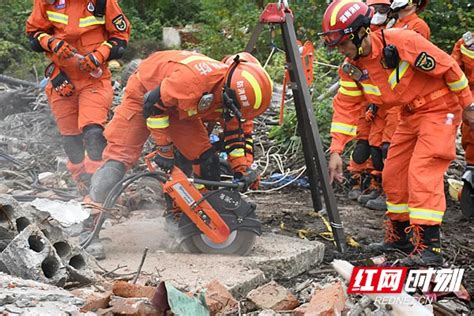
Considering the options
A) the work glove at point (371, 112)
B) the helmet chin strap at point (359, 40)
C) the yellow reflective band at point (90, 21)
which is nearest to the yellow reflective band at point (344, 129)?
the helmet chin strap at point (359, 40)

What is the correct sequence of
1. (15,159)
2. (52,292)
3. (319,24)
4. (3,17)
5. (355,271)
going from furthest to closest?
(3,17) → (319,24) → (15,159) → (52,292) → (355,271)

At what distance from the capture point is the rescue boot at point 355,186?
27.1 feet

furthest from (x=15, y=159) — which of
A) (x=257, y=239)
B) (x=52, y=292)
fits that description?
(x=52, y=292)

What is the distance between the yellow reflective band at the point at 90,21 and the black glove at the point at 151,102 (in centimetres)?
148

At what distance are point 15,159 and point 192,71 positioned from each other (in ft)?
11.7

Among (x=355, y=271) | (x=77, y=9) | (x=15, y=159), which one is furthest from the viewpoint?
(x=15, y=159)

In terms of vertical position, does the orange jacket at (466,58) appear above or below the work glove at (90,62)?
below

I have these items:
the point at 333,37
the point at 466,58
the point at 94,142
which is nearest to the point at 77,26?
the point at 94,142

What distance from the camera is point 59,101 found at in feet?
23.6

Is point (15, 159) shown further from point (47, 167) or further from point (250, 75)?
point (250, 75)

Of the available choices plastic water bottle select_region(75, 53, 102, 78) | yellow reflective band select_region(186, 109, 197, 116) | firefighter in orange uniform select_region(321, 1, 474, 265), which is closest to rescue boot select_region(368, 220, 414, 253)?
firefighter in orange uniform select_region(321, 1, 474, 265)

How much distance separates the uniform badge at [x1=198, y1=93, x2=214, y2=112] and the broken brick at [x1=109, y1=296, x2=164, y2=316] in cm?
206

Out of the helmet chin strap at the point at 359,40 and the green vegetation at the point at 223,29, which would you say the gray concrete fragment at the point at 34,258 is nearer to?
the helmet chin strap at the point at 359,40

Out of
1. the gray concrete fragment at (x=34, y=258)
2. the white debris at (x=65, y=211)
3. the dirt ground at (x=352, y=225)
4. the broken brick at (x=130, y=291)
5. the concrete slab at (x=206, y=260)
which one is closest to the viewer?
the broken brick at (x=130, y=291)
